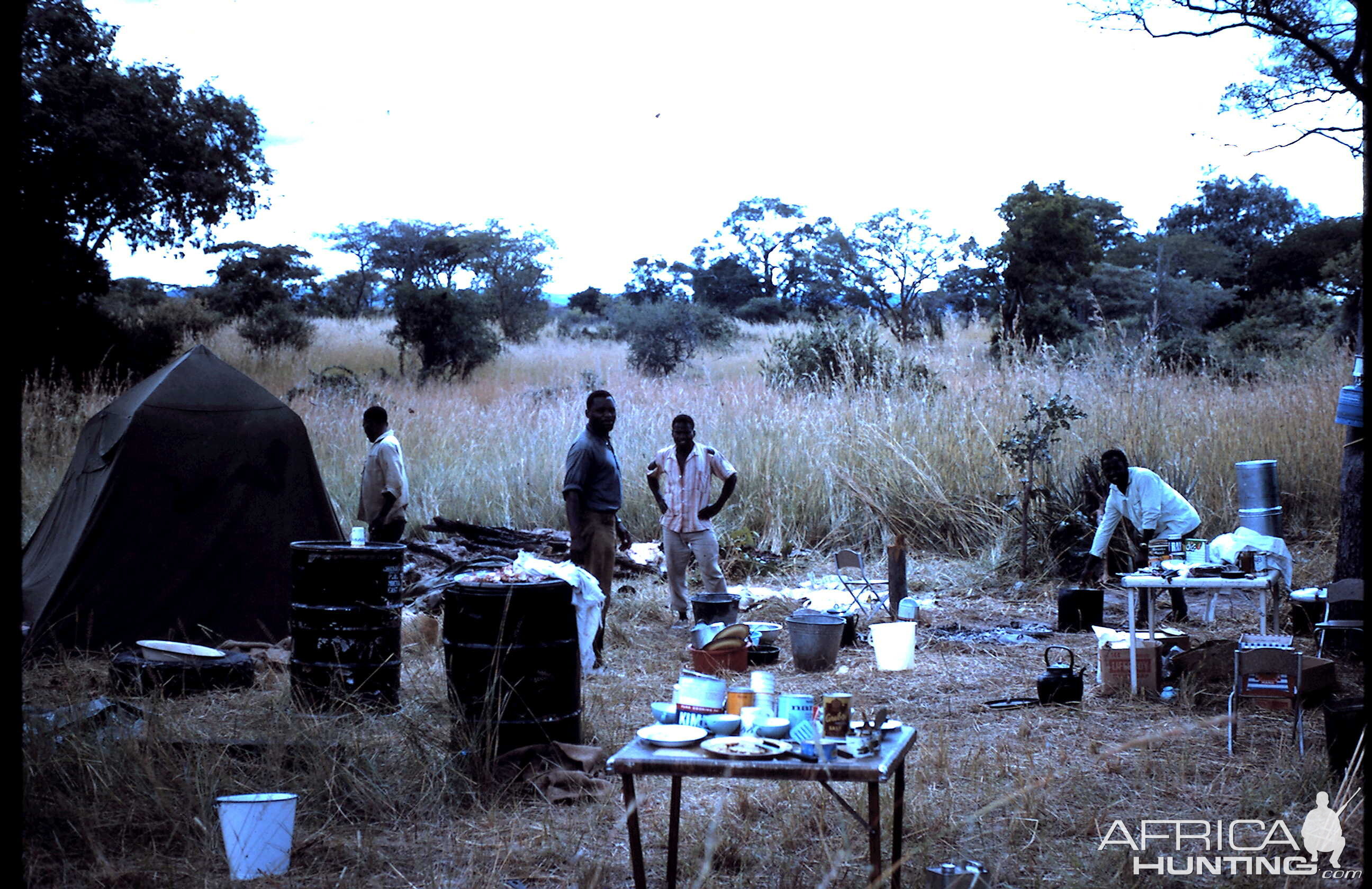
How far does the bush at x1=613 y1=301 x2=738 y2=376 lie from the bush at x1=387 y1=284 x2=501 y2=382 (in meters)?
3.47

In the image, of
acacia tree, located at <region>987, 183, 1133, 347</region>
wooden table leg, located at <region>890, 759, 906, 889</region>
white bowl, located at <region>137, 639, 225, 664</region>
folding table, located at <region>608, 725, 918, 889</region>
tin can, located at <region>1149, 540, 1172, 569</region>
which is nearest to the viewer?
folding table, located at <region>608, 725, 918, 889</region>

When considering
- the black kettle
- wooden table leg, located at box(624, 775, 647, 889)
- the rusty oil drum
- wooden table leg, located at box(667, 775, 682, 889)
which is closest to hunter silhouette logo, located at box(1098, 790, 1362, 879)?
wooden table leg, located at box(667, 775, 682, 889)

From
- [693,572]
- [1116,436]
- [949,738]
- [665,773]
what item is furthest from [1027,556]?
[665,773]

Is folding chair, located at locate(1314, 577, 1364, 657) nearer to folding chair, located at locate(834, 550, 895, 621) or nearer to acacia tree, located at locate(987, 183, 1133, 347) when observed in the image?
folding chair, located at locate(834, 550, 895, 621)

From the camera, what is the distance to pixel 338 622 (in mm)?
5785

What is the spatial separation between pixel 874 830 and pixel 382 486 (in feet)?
19.5

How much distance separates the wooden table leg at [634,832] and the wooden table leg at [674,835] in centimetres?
13

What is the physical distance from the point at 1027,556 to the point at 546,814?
7238 millimetres

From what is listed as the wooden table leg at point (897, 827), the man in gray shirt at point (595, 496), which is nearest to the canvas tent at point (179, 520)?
the man in gray shirt at point (595, 496)

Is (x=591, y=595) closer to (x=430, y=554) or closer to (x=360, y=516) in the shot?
(x=360, y=516)

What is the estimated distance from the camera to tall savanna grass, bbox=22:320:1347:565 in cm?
1179

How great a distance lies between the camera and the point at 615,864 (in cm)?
408

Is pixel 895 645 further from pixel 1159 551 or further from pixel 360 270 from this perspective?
pixel 360 270

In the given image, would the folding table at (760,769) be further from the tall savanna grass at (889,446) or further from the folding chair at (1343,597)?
the tall savanna grass at (889,446)
